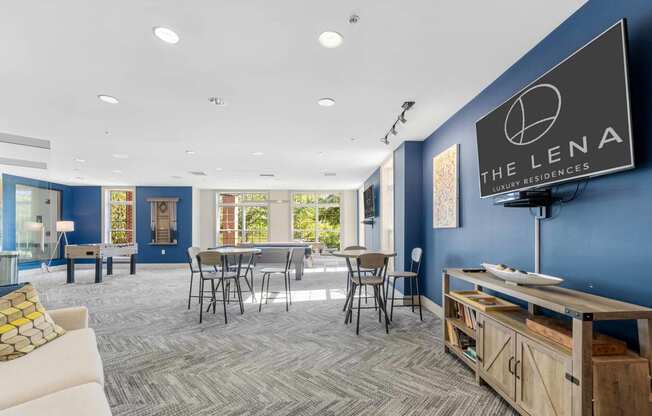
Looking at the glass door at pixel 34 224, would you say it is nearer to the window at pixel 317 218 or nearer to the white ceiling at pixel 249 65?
the white ceiling at pixel 249 65

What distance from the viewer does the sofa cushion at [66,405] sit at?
1473mm

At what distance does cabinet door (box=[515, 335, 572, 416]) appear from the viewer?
174 centimetres

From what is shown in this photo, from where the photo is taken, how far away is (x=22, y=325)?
2195 millimetres

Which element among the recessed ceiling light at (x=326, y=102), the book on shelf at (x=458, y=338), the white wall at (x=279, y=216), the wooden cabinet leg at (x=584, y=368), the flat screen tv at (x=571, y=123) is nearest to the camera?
the wooden cabinet leg at (x=584, y=368)

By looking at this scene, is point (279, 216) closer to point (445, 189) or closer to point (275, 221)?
point (275, 221)

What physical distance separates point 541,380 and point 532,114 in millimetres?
1789

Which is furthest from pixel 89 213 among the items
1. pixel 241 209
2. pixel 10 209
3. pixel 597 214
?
pixel 597 214

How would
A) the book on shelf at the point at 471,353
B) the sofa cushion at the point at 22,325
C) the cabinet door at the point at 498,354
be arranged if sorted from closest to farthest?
1. the sofa cushion at the point at 22,325
2. the cabinet door at the point at 498,354
3. the book on shelf at the point at 471,353

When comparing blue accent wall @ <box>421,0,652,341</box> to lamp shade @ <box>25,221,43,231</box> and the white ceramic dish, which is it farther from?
lamp shade @ <box>25,221,43,231</box>

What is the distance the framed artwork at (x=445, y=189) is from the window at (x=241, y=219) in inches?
331

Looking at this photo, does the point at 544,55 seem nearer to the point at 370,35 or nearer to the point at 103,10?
the point at 370,35

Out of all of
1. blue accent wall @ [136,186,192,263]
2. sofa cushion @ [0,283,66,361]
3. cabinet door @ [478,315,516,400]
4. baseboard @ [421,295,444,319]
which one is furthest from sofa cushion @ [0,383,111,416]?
blue accent wall @ [136,186,192,263]

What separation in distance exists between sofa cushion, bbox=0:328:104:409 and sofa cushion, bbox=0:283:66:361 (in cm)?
6

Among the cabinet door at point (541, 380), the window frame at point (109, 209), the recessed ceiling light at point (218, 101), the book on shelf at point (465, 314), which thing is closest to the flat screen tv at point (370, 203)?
the book on shelf at point (465, 314)
